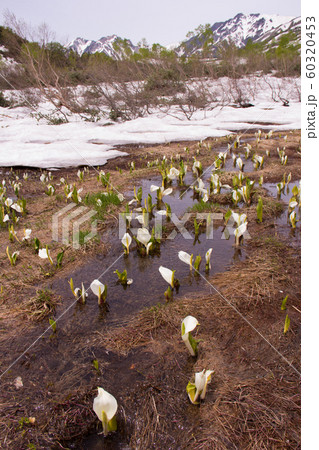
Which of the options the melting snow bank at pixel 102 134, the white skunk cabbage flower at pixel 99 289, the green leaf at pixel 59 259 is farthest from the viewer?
the melting snow bank at pixel 102 134

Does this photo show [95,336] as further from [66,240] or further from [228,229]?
Result: [228,229]

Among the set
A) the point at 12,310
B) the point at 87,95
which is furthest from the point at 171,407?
the point at 87,95

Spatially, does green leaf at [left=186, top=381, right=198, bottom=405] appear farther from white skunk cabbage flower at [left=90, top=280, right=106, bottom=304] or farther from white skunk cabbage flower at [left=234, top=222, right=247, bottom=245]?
white skunk cabbage flower at [left=234, top=222, right=247, bottom=245]

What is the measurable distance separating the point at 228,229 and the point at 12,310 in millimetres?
2308

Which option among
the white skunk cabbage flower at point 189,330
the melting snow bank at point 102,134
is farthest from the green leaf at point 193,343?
the melting snow bank at point 102,134

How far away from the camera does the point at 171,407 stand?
147 cm

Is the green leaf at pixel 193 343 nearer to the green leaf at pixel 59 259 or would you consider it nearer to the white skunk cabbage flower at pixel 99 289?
the white skunk cabbage flower at pixel 99 289

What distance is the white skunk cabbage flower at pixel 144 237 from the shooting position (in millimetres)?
2812

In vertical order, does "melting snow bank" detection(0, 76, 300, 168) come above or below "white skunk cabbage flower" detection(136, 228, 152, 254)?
above

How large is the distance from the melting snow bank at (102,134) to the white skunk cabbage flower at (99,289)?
16.2 ft

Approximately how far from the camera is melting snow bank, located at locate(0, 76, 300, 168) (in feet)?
22.4

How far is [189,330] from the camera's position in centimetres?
163

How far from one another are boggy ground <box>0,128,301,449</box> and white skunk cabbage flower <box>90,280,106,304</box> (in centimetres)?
26

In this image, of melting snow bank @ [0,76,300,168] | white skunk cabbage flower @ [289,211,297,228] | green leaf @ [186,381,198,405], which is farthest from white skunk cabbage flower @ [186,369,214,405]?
melting snow bank @ [0,76,300,168]
